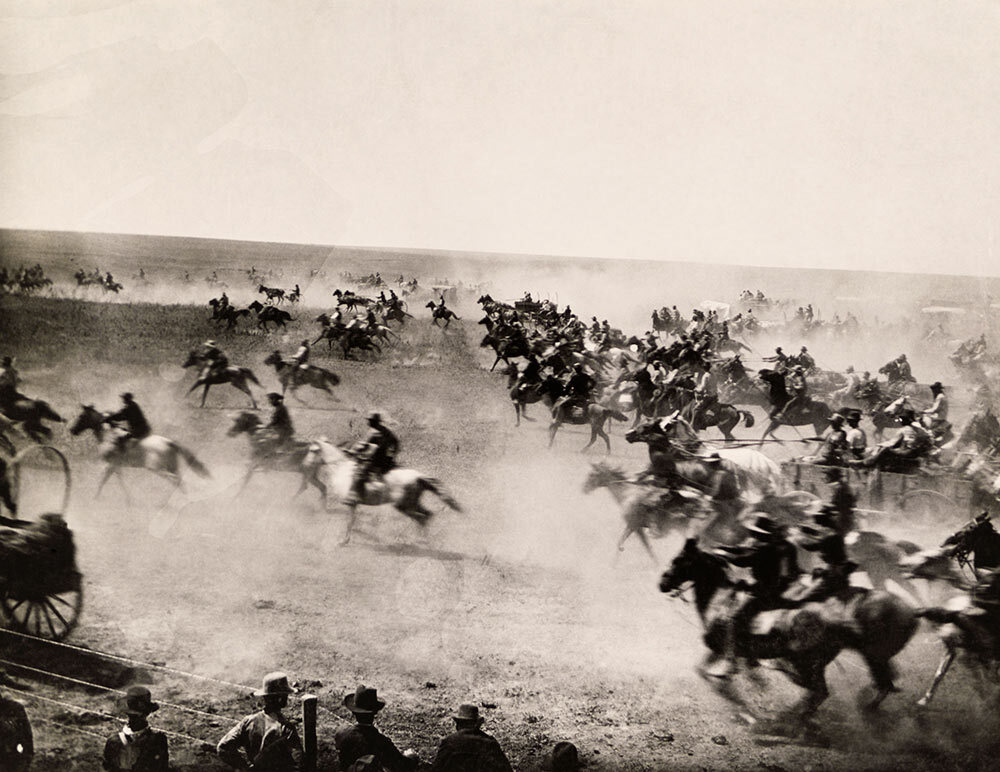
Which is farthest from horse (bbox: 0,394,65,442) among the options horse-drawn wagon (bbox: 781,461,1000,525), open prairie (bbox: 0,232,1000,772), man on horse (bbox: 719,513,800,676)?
horse-drawn wagon (bbox: 781,461,1000,525)

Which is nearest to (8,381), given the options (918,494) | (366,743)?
(366,743)

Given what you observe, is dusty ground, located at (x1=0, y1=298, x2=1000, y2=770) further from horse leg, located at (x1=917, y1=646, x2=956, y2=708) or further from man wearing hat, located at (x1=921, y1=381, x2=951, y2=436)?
man wearing hat, located at (x1=921, y1=381, x2=951, y2=436)

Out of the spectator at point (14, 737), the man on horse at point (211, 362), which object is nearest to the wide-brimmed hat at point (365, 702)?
the spectator at point (14, 737)

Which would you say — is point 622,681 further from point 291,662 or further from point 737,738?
point 291,662

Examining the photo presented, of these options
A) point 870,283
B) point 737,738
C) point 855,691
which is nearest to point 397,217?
point 737,738

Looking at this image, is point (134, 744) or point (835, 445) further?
point (835, 445)

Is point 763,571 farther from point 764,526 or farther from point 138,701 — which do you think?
point 138,701
